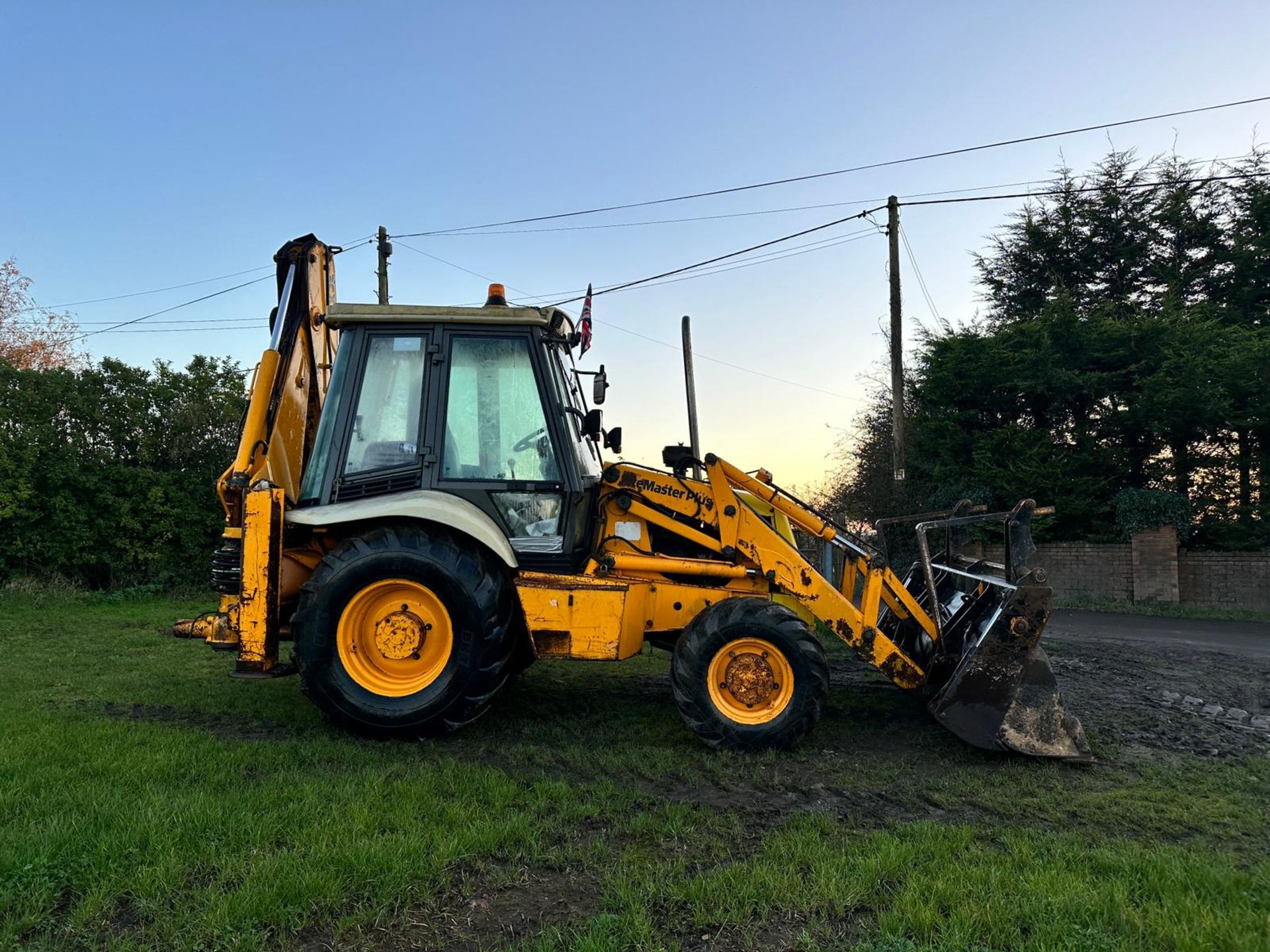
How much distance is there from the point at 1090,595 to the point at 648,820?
13.6 meters

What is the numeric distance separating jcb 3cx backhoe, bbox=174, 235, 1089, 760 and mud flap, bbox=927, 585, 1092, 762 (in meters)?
0.01

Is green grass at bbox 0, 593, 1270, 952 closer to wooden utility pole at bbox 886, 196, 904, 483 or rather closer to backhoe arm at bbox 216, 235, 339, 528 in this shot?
backhoe arm at bbox 216, 235, 339, 528

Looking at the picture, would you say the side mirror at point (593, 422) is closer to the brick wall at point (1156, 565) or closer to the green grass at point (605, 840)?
the green grass at point (605, 840)

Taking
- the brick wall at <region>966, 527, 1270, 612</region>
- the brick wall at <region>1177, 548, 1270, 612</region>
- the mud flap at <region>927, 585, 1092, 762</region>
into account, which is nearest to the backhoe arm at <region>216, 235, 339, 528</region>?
the mud flap at <region>927, 585, 1092, 762</region>

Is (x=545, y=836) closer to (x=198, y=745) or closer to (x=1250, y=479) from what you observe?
(x=198, y=745)

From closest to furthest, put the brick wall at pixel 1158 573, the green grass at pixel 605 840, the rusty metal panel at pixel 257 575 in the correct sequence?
the green grass at pixel 605 840
the rusty metal panel at pixel 257 575
the brick wall at pixel 1158 573

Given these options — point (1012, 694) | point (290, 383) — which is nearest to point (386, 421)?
point (290, 383)

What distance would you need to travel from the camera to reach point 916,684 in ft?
16.5

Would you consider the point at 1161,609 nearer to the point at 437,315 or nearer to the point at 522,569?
the point at 522,569

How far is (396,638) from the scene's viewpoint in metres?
4.82

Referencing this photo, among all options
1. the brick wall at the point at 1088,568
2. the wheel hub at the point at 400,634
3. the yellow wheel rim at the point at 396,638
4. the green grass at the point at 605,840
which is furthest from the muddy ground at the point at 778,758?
the brick wall at the point at 1088,568

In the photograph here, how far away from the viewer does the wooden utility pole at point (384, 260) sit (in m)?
18.5

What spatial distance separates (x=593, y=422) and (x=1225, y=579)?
13247 mm

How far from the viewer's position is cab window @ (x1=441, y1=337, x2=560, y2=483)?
5023 millimetres
